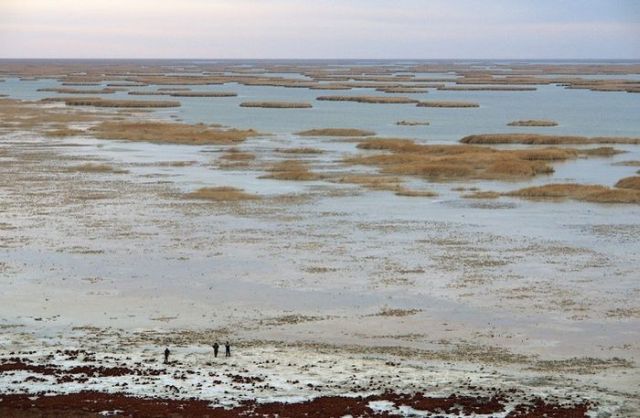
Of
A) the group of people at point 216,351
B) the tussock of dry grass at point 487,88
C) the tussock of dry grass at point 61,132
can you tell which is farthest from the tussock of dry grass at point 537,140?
the tussock of dry grass at point 487,88

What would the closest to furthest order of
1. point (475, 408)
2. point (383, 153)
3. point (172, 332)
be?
point (475, 408) < point (172, 332) < point (383, 153)

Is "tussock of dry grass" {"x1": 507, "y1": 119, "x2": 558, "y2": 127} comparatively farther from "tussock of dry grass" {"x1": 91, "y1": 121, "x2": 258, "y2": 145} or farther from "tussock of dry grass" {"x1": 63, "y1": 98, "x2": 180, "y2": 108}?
"tussock of dry grass" {"x1": 63, "y1": 98, "x2": 180, "y2": 108}

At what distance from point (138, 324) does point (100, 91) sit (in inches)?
4678

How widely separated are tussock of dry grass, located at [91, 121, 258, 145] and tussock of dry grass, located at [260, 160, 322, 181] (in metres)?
14.7

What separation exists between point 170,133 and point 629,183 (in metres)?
38.2

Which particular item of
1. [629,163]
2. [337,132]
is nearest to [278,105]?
[337,132]

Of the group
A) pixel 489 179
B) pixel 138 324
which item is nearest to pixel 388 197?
pixel 489 179

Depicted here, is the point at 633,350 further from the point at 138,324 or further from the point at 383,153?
the point at 383,153

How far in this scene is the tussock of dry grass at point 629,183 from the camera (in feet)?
155

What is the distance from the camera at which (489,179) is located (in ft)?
172

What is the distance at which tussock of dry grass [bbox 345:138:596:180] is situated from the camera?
5416 cm

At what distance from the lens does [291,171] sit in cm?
5369

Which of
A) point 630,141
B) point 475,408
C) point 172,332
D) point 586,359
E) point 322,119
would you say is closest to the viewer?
point 475,408

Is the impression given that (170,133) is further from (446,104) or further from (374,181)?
(446,104)
